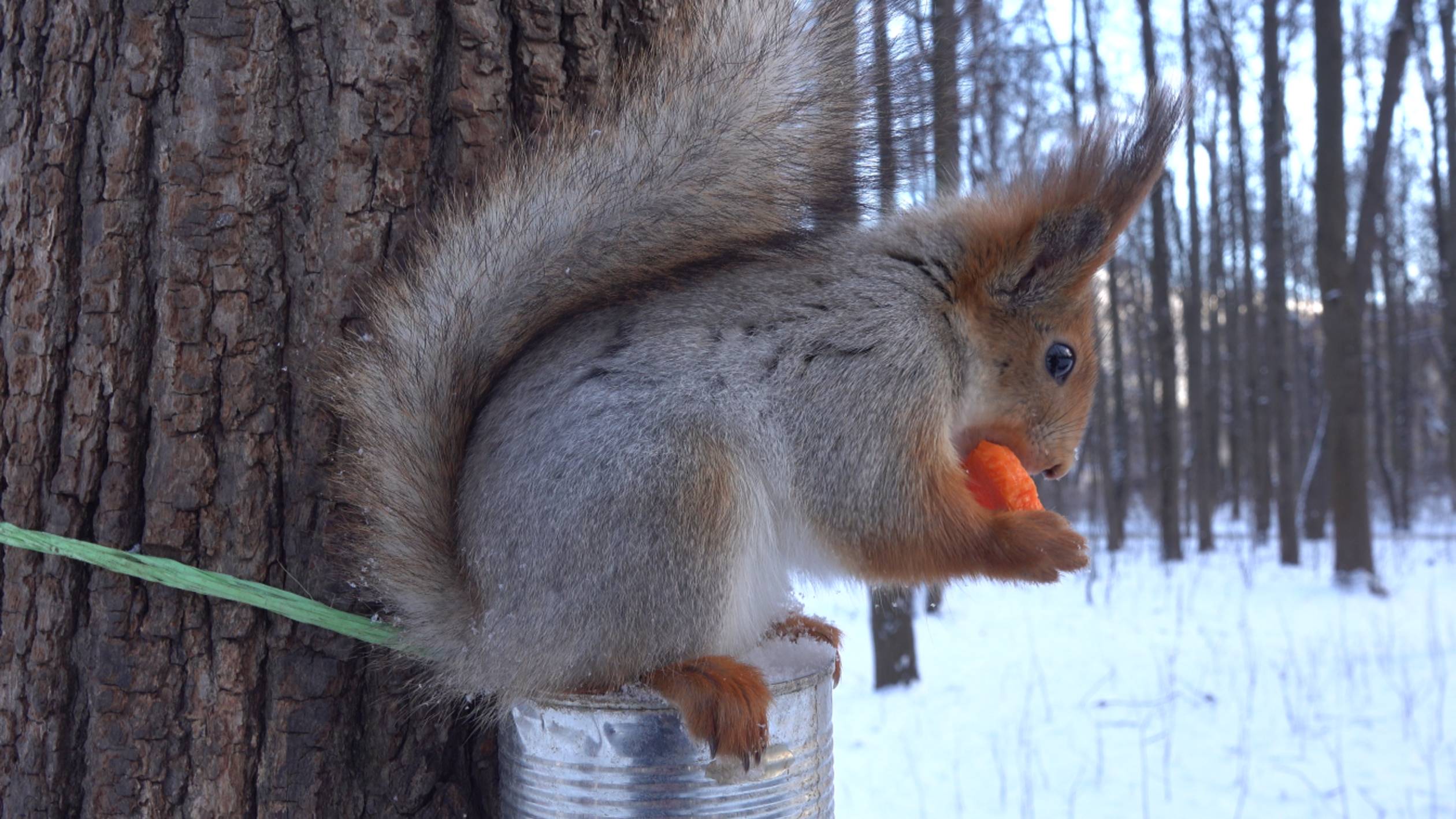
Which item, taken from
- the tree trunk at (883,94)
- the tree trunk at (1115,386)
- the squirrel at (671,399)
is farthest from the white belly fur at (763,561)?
the tree trunk at (1115,386)

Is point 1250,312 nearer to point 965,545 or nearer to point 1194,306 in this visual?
point 1194,306

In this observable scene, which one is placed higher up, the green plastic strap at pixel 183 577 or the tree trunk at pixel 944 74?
the tree trunk at pixel 944 74

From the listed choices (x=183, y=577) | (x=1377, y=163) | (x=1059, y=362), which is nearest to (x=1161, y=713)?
(x=1059, y=362)

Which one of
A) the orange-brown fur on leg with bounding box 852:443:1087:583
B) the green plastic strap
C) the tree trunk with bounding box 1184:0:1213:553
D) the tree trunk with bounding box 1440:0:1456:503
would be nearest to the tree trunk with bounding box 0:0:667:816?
the green plastic strap

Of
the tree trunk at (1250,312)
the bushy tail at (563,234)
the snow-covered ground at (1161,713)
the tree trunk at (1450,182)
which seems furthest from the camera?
the tree trunk at (1250,312)

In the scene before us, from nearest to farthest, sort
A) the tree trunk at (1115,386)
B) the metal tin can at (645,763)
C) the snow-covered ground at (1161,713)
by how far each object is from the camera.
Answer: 1. the metal tin can at (645,763)
2. the snow-covered ground at (1161,713)
3. the tree trunk at (1115,386)

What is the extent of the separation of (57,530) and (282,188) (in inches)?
15.8

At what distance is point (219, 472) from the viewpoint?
3.25ft

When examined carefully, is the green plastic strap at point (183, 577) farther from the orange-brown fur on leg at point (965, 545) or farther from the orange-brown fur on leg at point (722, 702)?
the orange-brown fur on leg at point (965, 545)

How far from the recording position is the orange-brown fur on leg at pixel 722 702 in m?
0.92

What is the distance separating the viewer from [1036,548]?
1.12 m

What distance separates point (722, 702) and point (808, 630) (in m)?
0.37

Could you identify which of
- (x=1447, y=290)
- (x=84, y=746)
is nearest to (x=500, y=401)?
(x=84, y=746)

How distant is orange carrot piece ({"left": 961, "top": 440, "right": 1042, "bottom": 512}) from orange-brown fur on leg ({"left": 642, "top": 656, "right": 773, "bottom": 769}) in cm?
43
